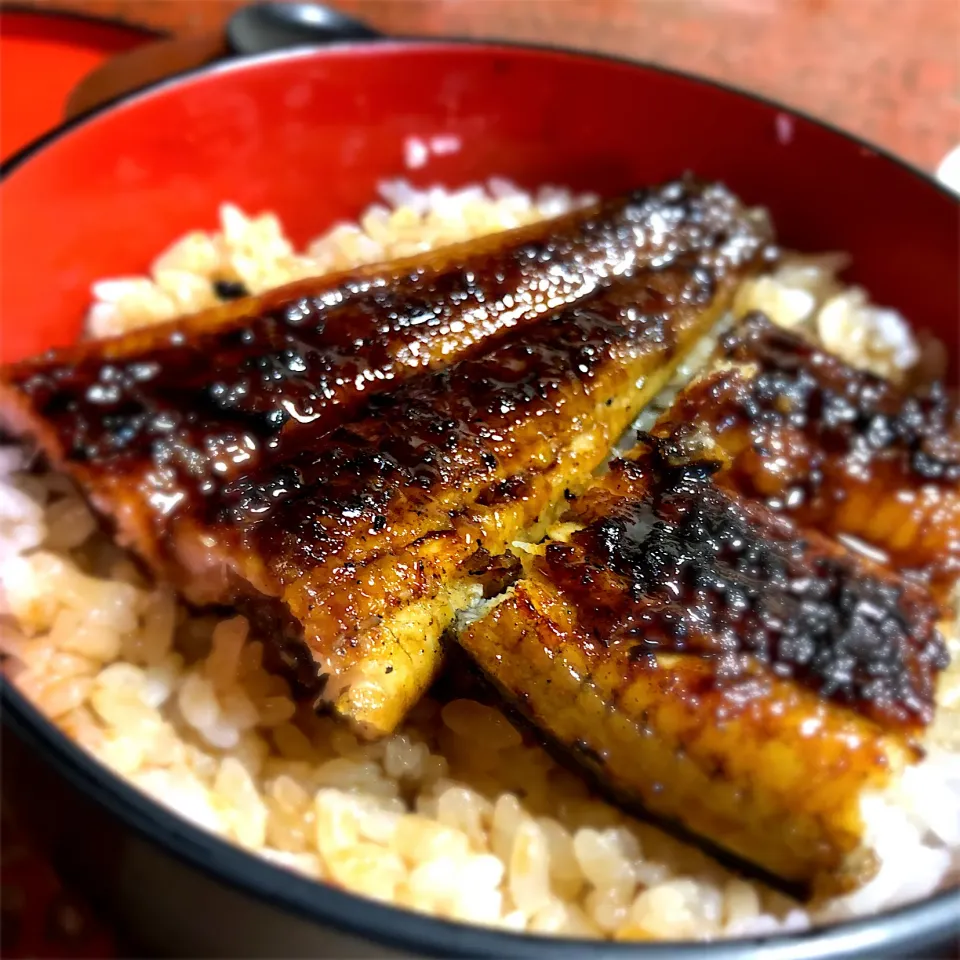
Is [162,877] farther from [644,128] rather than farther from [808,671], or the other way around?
[644,128]

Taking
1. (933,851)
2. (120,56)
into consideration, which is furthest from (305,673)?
(120,56)

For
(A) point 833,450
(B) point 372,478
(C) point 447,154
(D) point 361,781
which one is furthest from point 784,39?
(D) point 361,781

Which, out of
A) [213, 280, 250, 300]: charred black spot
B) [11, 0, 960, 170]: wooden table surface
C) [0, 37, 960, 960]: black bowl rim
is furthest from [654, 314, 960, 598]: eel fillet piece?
[11, 0, 960, 170]: wooden table surface

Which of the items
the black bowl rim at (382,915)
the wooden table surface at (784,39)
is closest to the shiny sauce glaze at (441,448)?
the black bowl rim at (382,915)

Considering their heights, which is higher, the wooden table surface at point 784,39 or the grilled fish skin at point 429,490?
the wooden table surface at point 784,39

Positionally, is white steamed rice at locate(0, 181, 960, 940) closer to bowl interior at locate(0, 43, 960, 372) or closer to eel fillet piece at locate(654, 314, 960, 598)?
eel fillet piece at locate(654, 314, 960, 598)

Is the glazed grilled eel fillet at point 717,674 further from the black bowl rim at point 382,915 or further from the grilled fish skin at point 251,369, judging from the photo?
the grilled fish skin at point 251,369
